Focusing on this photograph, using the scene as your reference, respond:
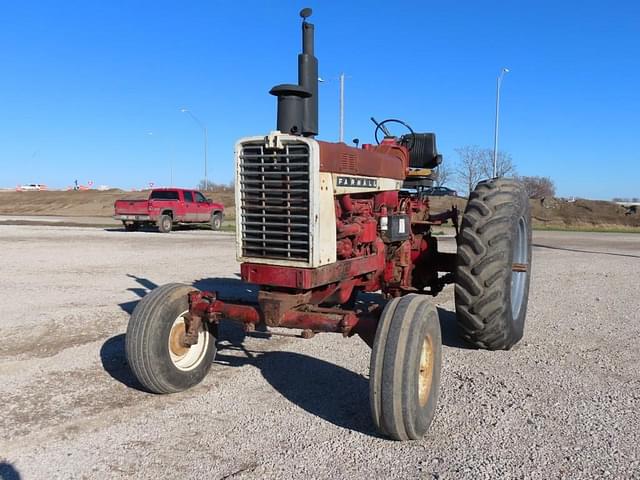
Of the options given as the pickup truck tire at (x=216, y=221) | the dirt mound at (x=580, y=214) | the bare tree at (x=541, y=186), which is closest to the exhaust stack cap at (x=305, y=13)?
the pickup truck tire at (x=216, y=221)

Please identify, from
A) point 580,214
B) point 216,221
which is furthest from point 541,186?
point 216,221

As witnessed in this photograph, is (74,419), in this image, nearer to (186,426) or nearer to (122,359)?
(186,426)

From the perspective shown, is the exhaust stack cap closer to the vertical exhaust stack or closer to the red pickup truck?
the vertical exhaust stack

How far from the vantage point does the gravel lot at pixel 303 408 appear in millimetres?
3236

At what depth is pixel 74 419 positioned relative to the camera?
12.6 feet

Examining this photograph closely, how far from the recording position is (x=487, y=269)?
15.9 ft

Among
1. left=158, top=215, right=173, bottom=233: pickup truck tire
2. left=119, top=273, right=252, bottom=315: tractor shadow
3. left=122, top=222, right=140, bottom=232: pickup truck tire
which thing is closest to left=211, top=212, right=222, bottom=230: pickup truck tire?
left=158, top=215, right=173, bottom=233: pickup truck tire

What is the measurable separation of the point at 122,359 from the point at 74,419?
137 centimetres

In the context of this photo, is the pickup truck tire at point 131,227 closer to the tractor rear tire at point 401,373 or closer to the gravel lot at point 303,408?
the gravel lot at point 303,408

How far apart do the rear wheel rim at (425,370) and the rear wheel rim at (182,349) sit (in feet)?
5.87

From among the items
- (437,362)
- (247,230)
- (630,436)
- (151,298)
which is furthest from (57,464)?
(630,436)

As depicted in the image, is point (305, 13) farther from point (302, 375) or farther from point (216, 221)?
point (216, 221)

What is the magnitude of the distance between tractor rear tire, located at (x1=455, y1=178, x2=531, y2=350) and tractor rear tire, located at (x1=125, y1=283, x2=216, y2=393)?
7.39 feet

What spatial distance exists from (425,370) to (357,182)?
1616mm
